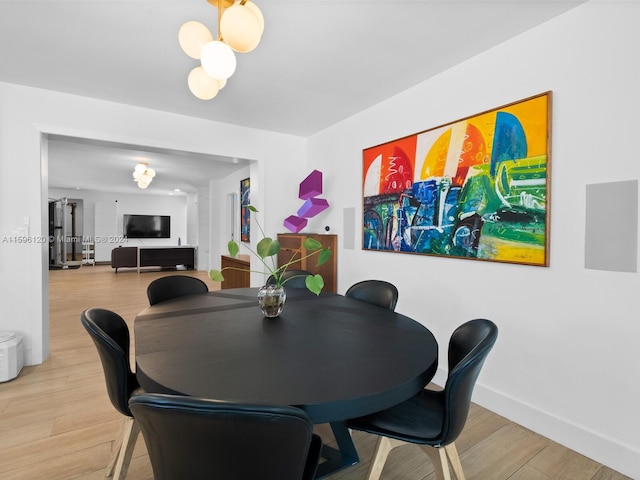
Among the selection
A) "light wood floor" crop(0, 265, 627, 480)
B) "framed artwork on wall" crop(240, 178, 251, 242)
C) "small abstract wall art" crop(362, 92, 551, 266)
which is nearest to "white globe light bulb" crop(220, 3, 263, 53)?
"small abstract wall art" crop(362, 92, 551, 266)

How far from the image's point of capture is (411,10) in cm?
194

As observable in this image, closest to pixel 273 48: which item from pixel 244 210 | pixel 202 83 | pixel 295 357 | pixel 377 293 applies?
pixel 202 83

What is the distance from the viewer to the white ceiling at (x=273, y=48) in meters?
1.94

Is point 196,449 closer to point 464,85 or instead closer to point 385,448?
point 385,448

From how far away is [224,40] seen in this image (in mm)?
1514

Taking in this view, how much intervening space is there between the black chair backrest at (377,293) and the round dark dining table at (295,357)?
0.24 metres

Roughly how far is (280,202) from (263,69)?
6.51ft

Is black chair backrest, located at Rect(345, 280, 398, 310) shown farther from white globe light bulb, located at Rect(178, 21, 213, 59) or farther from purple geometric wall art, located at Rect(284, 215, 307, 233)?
white globe light bulb, located at Rect(178, 21, 213, 59)

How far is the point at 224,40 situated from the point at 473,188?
189 cm

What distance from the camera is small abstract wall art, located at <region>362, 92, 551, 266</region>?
81.6 inches

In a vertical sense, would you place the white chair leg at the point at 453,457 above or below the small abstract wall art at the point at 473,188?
below

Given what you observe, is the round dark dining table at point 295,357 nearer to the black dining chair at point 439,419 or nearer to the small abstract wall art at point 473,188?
the black dining chair at point 439,419

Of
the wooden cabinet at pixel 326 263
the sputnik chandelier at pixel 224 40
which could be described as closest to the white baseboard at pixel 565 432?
the wooden cabinet at pixel 326 263

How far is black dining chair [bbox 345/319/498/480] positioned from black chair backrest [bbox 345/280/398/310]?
73cm
